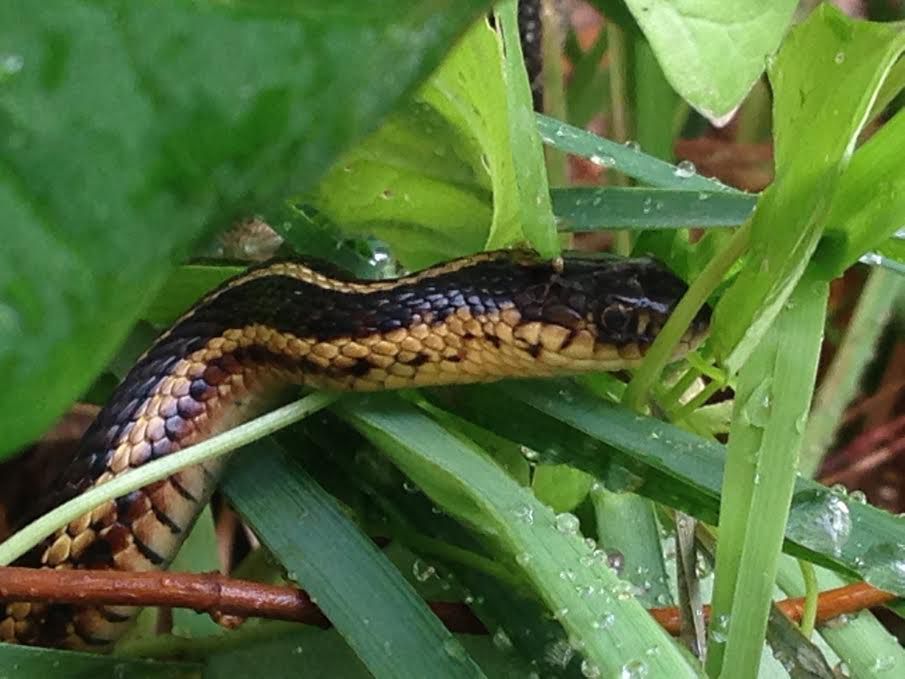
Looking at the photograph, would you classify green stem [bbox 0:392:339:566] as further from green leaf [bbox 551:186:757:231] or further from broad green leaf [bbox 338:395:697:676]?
green leaf [bbox 551:186:757:231]

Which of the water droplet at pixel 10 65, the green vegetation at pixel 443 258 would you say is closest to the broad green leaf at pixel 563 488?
the green vegetation at pixel 443 258

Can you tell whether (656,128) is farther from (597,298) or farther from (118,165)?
(118,165)

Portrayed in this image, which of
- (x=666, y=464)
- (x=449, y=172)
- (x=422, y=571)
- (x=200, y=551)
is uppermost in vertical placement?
(x=449, y=172)

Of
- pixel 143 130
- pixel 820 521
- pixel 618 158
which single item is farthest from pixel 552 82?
pixel 143 130

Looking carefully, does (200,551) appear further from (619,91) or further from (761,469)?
(619,91)

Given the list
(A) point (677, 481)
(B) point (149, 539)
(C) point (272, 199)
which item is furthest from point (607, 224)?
(C) point (272, 199)

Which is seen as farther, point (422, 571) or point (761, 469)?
point (422, 571)
